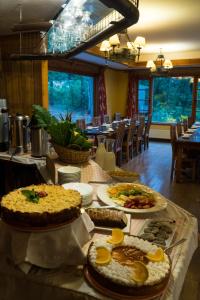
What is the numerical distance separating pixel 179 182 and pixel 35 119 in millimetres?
3163

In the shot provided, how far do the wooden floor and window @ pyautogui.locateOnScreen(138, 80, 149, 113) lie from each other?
227 centimetres

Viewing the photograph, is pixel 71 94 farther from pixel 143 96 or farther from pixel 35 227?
pixel 35 227

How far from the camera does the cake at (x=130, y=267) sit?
809mm

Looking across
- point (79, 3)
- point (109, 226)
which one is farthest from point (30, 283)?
point (79, 3)

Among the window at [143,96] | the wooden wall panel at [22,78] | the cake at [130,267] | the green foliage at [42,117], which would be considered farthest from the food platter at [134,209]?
the window at [143,96]

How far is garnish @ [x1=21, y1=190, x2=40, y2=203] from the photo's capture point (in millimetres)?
1060

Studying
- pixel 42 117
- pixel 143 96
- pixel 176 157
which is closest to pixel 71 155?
pixel 42 117

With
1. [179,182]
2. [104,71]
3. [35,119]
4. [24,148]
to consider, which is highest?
[104,71]

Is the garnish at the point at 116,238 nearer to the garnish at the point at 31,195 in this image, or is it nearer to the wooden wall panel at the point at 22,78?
the garnish at the point at 31,195

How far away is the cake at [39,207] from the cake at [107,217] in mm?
183

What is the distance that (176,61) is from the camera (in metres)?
7.63

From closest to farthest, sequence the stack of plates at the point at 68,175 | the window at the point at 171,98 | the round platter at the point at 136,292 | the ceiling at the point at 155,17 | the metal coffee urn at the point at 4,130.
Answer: the round platter at the point at 136,292, the stack of plates at the point at 68,175, the metal coffee urn at the point at 4,130, the ceiling at the point at 155,17, the window at the point at 171,98

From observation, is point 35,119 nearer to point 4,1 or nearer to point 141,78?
point 4,1

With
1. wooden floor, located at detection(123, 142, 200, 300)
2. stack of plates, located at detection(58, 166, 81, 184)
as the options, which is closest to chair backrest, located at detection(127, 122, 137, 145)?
wooden floor, located at detection(123, 142, 200, 300)
